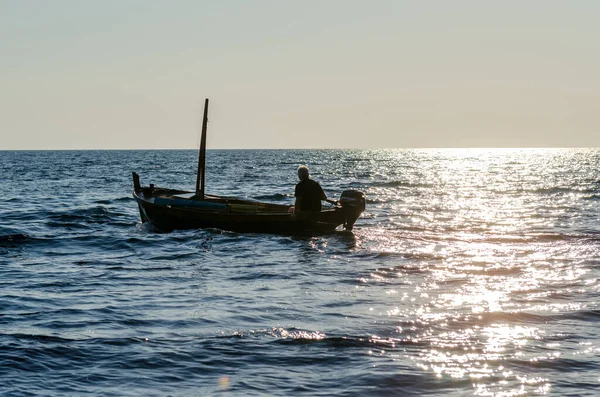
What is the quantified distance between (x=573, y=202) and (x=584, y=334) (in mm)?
29007

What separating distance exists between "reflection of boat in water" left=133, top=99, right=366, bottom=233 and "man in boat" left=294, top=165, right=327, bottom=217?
0.10 m

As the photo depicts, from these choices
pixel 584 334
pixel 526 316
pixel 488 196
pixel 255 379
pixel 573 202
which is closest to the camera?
pixel 255 379

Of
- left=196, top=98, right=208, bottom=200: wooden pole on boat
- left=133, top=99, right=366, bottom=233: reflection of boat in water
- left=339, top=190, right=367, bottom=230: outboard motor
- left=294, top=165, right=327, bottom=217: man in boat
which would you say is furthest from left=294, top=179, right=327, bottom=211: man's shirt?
left=196, top=98, right=208, bottom=200: wooden pole on boat

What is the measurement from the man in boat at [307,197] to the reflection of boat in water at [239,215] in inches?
4.1

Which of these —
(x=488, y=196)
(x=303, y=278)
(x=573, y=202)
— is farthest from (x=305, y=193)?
(x=488, y=196)

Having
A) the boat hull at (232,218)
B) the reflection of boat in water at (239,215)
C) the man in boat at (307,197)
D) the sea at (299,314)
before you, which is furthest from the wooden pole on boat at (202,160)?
the man in boat at (307,197)

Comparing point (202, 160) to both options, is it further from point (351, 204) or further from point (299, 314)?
point (299, 314)

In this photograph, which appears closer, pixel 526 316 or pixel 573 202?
pixel 526 316

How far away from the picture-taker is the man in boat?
21156mm

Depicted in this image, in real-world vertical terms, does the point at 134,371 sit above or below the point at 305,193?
below

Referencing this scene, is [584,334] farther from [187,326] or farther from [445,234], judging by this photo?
[445,234]

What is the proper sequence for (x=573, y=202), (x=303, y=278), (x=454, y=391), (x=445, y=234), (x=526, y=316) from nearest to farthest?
1. (x=454, y=391)
2. (x=526, y=316)
3. (x=303, y=278)
4. (x=445, y=234)
5. (x=573, y=202)

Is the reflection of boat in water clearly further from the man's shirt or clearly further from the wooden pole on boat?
the man's shirt

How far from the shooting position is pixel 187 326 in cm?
1064
